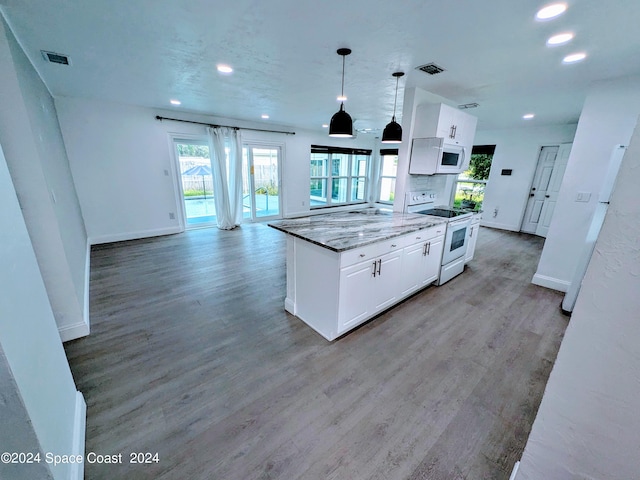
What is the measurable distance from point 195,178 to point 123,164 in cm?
139

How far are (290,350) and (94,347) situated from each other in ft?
5.53

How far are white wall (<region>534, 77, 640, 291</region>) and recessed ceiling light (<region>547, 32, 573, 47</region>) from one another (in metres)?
1.46

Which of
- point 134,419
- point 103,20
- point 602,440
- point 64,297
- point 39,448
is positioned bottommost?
point 134,419

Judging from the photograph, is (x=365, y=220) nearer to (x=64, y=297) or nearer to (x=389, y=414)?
(x=389, y=414)

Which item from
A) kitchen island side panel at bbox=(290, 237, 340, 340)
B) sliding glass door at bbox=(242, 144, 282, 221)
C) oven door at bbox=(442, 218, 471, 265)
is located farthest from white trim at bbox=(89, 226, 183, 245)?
oven door at bbox=(442, 218, 471, 265)

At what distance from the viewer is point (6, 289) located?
2.81ft

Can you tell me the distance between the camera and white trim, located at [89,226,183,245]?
467 centimetres

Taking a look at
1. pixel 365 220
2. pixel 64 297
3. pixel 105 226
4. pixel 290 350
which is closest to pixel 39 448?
pixel 290 350

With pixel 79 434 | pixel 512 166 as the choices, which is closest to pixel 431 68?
pixel 79 434

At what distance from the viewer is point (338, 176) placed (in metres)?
8.46

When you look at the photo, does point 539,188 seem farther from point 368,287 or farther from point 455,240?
point 368,287

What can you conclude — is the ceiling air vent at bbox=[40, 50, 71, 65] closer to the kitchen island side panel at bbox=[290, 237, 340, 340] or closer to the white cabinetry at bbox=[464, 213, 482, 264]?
the kitchen island side panel at bbox=[290, 237, 340, 340]

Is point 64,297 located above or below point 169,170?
below

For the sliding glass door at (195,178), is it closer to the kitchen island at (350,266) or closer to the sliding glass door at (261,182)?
the sliding glass door at (261,182)
